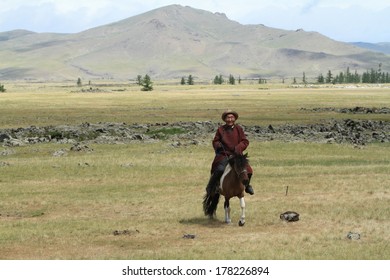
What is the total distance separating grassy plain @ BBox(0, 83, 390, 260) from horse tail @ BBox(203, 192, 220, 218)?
28 centimetres

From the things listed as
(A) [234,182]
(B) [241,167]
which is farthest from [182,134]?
(B) [241,167]

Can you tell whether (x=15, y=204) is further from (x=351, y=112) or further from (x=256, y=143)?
(x=351, y=112)

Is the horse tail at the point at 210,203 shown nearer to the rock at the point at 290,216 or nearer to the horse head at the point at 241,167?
the horse head at the point at 241,167

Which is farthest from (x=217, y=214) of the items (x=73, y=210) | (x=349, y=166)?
(x=349, y=166)

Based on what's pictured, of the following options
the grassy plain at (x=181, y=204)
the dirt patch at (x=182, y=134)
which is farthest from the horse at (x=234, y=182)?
the dirt patch at (x=182, y=134)

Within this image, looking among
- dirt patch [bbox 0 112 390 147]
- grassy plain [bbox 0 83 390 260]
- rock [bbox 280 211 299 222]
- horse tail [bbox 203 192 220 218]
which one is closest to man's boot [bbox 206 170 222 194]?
horse tail [bbox 203 192 220 218]

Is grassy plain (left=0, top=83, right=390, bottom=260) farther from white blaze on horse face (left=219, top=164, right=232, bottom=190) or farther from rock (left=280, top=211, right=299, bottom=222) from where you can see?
white blaze on horse face (left=219, top=164, right=232, bottom=190)

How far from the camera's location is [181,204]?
22.3 meters

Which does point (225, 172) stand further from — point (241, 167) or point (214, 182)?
point (241, 167)

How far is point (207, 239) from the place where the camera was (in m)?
16.7

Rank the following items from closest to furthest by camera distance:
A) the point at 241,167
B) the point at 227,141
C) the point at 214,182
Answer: the point at 241,167
the point at 227,141
the point at 214,182

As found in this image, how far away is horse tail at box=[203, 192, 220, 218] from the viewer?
1893 centimetres

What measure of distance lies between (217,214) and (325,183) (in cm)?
725

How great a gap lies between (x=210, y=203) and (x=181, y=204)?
3319 mm
